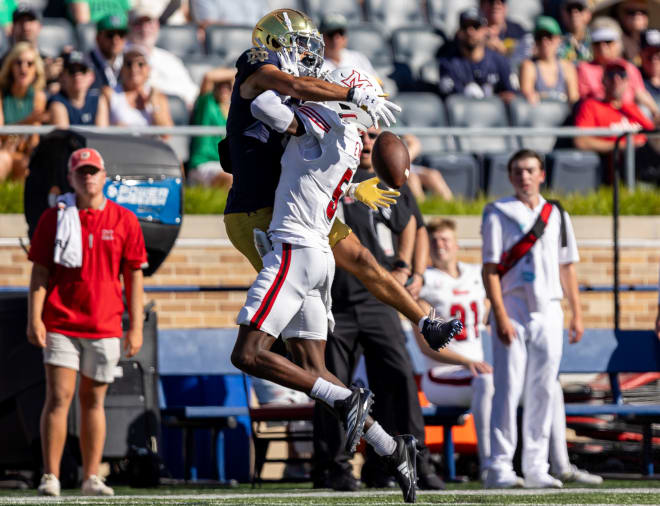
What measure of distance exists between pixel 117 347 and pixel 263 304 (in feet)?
6.78

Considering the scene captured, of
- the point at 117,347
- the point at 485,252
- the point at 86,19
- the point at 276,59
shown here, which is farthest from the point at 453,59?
the point at 276,59

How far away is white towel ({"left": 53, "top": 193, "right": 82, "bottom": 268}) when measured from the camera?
7816 mm

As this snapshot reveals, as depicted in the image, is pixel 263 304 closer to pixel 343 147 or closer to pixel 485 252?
pixel 343 147

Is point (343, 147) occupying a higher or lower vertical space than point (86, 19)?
lower

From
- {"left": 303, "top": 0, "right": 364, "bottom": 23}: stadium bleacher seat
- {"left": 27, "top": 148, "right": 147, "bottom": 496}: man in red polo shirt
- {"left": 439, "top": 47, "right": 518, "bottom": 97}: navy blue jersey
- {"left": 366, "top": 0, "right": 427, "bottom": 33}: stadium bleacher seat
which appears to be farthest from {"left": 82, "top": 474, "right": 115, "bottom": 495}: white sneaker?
{"left": 366, "top": 0, "right": 427, "bottom": 33}: stadium bleacher seat

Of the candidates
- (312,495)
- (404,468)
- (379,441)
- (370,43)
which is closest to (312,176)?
(379,441)

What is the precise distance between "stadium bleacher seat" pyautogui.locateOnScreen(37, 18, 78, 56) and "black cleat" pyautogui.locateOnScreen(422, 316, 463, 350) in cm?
774

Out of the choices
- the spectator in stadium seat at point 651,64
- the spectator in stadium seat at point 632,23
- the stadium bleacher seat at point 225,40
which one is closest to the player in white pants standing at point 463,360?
the stadium bleacher seat at point 225,40

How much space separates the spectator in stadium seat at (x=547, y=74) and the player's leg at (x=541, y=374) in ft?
18.3

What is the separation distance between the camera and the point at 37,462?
8.24 m

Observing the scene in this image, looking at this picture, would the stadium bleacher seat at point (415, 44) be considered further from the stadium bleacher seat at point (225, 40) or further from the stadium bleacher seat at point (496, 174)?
the stadium bleacher seat at point (496, 174)

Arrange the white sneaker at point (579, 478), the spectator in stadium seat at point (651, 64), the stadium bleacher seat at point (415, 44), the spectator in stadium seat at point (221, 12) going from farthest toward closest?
the stadium bleacher seat at point (415, 44), the spectator in stadium seat at point (221, 12), the spectator in stadium seat at point (651, 64), the white sneaker at point (579, 478)

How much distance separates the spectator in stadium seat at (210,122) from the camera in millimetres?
11188

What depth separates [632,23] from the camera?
1538 centimetres
